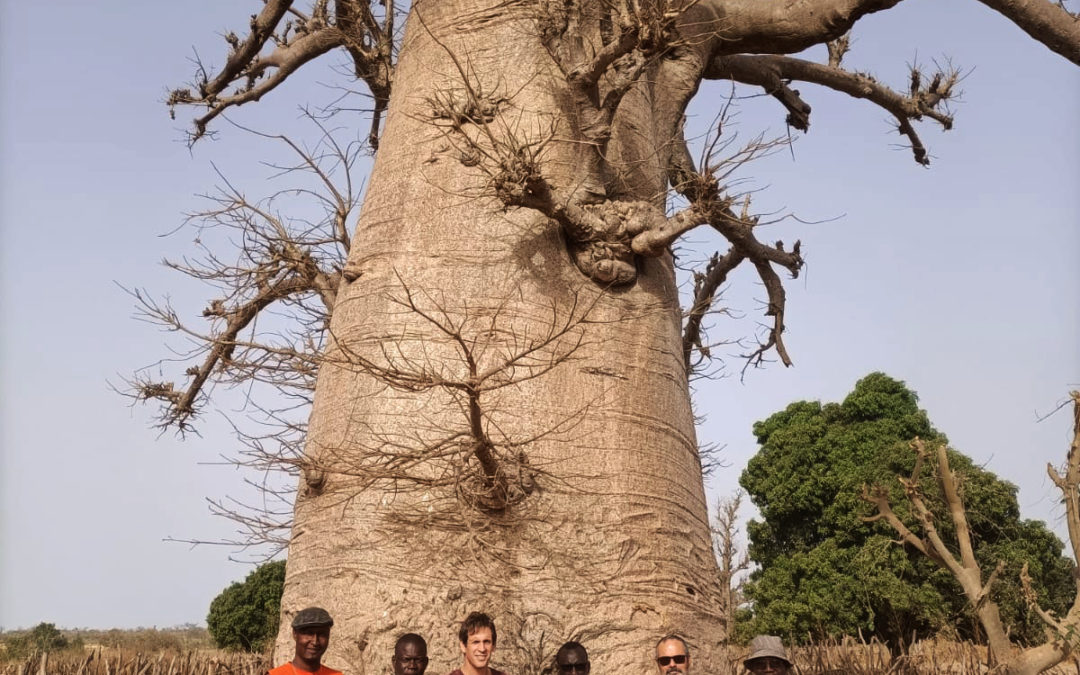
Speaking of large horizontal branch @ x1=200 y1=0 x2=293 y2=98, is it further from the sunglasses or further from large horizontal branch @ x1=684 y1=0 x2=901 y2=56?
the sunglasses

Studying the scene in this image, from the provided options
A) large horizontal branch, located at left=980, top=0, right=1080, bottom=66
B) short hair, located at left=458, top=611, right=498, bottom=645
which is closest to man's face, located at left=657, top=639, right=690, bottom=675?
short hair, located at left=458, top=611, right=498, bottom=645

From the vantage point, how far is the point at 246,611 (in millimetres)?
13555

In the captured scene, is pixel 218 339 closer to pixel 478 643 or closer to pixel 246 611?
pixel 478 643

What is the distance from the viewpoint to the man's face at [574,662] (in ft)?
9.44

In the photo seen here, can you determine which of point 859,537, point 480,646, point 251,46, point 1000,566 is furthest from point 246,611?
point 480,646

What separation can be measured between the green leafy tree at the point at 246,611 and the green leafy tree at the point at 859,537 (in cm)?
616

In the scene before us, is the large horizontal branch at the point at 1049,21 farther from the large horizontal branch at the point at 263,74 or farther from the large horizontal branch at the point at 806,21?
the large horizontal branch at the point at 263,74

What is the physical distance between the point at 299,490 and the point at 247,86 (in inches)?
112

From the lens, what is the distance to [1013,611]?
1233 centimetres

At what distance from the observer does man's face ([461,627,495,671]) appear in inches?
108

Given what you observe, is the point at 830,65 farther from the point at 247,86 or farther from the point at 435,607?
the point at 435,607

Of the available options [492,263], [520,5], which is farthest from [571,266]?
[520,5]

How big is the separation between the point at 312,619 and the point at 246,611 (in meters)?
11.5

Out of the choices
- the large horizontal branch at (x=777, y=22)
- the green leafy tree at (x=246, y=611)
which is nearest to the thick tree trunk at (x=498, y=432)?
the large horizontal branch at (x=777, y=22)
